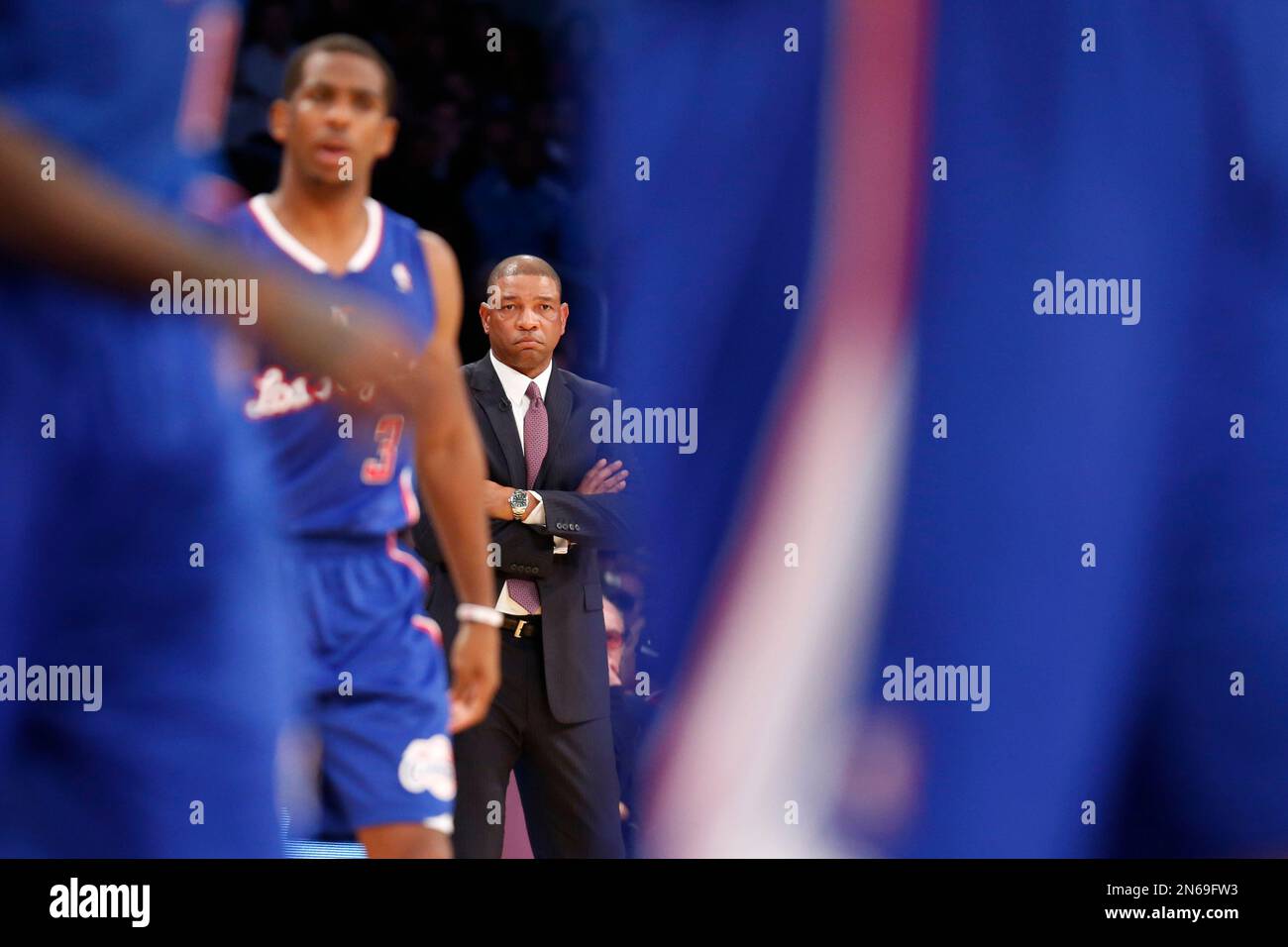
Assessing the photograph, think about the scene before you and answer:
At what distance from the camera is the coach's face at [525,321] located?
333cm

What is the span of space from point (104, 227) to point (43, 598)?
2.91ft

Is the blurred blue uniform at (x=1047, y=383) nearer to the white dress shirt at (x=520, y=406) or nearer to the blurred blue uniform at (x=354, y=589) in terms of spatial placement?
the white dress shirt at (x=520, y=406)

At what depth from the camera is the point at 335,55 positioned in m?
3.29

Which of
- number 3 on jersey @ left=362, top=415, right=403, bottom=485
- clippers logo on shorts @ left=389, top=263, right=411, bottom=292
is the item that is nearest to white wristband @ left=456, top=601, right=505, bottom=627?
number 3 on jersey @ left=362, top=415, right=403, bottom=485

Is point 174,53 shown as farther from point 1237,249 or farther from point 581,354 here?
point 1237,249

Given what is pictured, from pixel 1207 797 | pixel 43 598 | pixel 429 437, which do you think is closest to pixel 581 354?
pixel 429 437

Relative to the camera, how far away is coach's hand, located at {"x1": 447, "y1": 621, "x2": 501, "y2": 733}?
3252mm

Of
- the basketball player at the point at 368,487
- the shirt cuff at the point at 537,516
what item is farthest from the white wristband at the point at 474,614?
the shirt cuff at the point at 537,516

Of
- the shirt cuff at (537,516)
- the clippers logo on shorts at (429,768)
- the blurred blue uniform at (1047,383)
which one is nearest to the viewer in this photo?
the clippers logo on shorts at (429,768)

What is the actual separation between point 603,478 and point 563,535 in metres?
0.17

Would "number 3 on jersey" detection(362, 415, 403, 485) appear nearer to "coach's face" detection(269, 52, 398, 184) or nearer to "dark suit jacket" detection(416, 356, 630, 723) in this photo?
"dark suit jacket" detection(416, 356, 630, 723)
